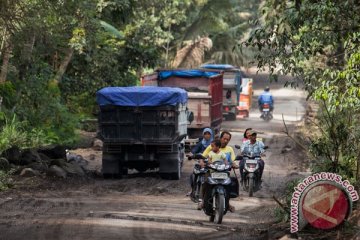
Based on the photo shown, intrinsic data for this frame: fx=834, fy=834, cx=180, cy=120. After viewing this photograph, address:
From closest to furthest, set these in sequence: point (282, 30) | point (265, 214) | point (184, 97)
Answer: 1. point (282, 30)
2. point (265, 214)
3. point (184, 97)

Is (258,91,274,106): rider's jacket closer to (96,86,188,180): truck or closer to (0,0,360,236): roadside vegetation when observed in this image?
(0,0,360,236): roadside vegetation

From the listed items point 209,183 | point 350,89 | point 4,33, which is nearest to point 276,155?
point 4,33

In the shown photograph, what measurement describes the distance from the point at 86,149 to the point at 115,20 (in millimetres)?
8074

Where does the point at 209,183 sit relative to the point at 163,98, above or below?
below

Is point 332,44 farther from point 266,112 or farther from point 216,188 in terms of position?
point 266,112

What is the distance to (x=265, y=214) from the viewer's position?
15172 mm

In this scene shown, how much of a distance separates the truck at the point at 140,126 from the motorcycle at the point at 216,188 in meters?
7.46

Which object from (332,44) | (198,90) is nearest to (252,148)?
(332,44)

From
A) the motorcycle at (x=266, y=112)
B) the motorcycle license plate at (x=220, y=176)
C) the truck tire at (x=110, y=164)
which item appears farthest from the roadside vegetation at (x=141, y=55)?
the motorcycle at (x=266, y=112)

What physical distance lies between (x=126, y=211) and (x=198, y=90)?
15.4m

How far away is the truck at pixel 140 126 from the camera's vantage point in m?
21.3

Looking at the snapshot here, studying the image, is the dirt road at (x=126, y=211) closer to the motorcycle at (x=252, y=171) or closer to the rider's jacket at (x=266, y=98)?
the motorcycle at (x=252, y=171)

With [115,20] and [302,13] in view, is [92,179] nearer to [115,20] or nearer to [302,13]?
[302,13]

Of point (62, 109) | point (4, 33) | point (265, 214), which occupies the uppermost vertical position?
point (4, 33)
